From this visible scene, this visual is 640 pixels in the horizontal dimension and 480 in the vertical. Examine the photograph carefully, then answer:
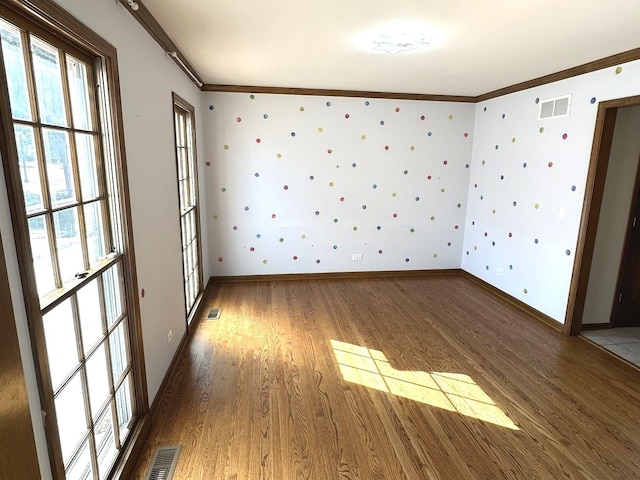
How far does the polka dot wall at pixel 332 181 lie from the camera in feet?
14.3

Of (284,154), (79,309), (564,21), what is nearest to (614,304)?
(564,21)

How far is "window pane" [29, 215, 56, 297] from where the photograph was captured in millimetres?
1164

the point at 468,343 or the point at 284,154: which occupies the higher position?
the point at 284,154

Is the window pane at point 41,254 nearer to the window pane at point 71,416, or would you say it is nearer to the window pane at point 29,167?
the window pane at point 29,167

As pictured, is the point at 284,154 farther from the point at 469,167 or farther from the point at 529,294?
the point at 529,294

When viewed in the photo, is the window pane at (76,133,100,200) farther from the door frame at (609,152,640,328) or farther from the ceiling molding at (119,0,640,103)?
the door frame at (609,152,640,328)

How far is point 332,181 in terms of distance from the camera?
4.61 m

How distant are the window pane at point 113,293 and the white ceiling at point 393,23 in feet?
4.95

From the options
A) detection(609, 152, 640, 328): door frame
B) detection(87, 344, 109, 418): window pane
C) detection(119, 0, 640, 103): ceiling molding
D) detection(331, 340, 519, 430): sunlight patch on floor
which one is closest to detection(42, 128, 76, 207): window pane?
detection(87, 344, 109, 418): window pane

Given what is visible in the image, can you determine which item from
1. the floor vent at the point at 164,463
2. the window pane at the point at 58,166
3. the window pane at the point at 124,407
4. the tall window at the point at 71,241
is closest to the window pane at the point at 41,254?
the tall window at the point at 71,241

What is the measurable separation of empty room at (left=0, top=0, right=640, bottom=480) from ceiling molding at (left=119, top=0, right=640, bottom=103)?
2cm

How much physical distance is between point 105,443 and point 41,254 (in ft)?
3.44

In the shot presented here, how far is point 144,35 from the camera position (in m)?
2.16

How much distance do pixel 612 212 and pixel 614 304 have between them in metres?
0.95
